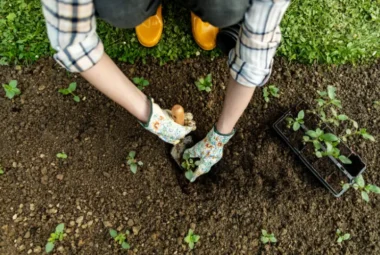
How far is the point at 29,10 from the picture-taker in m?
1.70

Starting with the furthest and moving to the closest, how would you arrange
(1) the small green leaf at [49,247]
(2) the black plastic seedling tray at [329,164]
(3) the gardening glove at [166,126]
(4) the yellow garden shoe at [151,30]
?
1. (4) the yellow garden shoe at [151,30]
2. (2) the black plastic seedling tray at [329,164]
3. (1) the small green leaf at [49,247]
4. (3) the gardening glove at [166,126]

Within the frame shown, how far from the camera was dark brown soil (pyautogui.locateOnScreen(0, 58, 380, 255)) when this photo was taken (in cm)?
146

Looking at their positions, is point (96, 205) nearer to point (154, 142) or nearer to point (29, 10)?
point (154, 142)

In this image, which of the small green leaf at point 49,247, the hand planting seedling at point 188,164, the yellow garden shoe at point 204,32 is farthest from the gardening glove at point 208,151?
the small green leaf at point 49,247

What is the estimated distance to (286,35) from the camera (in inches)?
68.3

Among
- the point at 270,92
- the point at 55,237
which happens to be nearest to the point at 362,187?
the point at 270,92

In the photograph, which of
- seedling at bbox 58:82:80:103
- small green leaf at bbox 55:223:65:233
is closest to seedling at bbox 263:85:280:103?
seedling at bbox 58:82:80:103

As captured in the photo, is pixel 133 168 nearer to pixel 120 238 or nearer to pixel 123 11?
pixel 120 238

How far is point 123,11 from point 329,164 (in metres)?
1.01

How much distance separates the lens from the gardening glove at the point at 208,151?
54.2 inches

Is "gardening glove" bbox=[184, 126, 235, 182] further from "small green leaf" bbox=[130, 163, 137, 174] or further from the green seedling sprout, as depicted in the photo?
the green seedling sprout

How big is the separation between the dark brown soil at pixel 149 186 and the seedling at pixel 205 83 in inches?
1.1

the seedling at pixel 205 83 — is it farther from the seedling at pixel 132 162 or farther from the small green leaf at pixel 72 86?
the small green leaf at pixel 72 86

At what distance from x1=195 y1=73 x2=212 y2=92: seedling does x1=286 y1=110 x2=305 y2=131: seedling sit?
1.19ft
